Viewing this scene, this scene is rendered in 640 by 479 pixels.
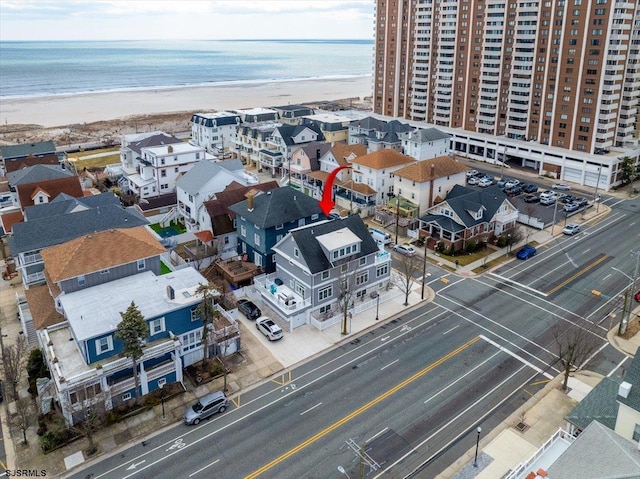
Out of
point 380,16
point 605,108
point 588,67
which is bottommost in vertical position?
point 605,108

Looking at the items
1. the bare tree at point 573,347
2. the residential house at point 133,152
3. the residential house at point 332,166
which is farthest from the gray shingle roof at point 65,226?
the bare tree at point 573,347

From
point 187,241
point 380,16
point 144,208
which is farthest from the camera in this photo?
point 380,16

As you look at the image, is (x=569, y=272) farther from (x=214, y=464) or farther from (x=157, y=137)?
(x=157, y=137)

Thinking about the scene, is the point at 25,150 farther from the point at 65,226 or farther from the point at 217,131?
the point at 65,226

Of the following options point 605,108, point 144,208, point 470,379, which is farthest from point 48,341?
point 605,108

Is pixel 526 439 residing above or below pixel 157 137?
below

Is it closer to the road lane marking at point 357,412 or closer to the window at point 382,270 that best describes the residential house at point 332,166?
the window at point 382,270

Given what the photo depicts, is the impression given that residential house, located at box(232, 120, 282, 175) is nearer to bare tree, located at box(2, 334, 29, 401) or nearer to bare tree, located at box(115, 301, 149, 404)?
bare tree, located at box(2, 334, 29, 401)
